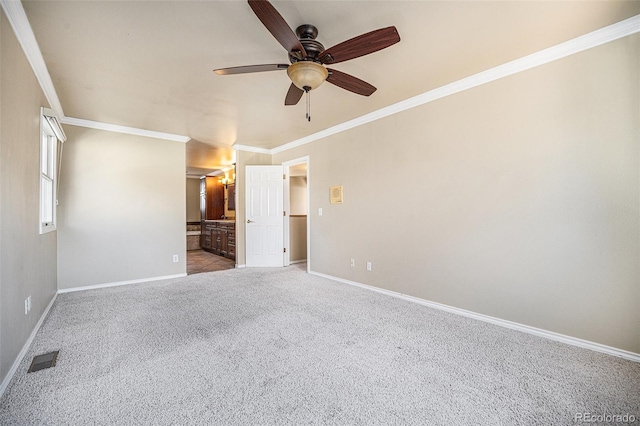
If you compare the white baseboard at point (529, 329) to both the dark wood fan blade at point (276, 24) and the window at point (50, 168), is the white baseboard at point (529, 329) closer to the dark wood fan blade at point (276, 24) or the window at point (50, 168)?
the dark wood fan blade at point (276, 24)

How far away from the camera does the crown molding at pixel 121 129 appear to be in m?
3.89

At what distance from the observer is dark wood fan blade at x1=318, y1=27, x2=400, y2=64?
5.76 ft

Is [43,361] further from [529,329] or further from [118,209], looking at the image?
[529,329]

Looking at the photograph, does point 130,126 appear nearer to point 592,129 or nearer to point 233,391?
point 233,391

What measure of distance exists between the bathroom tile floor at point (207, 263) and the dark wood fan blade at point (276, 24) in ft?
14.5

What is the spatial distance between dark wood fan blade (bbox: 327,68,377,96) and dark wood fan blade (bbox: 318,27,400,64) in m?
0.14

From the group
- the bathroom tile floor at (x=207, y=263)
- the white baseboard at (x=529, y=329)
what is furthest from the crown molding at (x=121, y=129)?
the white baseboard at (x=529, y=329)

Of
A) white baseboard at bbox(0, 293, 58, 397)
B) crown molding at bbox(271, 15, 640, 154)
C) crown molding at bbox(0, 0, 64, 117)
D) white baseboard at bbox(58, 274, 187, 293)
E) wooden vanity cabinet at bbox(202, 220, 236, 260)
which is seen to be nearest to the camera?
white baseboard at bbox(0, 293, 58, 397)

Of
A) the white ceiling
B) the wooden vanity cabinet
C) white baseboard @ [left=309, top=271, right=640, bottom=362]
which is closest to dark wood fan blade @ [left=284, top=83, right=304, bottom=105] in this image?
the white ceiling

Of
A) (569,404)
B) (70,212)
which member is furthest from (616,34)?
(70,212)

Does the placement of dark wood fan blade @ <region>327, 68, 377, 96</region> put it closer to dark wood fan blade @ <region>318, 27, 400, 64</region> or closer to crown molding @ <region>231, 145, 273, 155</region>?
dark wood fan blade @ <region>318, 27, 400, 64</region>

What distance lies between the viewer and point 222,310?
10.2ft

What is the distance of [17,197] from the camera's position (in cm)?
205

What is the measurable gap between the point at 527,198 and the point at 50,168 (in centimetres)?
518
